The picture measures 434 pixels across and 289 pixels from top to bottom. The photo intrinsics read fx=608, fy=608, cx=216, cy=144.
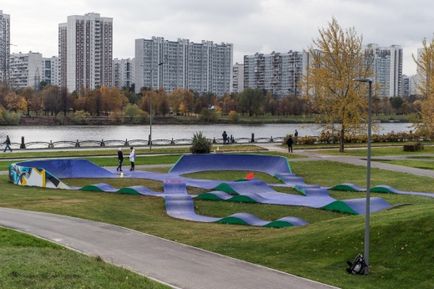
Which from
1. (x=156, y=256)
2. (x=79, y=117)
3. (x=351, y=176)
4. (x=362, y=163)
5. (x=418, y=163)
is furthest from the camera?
(x=79, y=117)

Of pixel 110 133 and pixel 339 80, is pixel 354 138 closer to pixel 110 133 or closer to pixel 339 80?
pixel 339 80

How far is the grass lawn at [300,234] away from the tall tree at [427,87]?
1366 inches

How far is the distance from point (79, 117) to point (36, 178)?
98.7 metres

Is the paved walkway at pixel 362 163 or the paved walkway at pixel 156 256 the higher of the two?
the paved walkway at pixel 362 163

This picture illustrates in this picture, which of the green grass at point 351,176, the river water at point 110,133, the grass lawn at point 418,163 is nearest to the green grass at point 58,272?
the green grass at point 351,176

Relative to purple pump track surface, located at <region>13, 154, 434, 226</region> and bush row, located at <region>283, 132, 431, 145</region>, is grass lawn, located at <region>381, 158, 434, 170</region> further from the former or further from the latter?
bush row, located at <region>283, 132, 431, 145</region>

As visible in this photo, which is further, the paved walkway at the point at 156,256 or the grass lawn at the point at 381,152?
the grass lawn at the point at 381,152

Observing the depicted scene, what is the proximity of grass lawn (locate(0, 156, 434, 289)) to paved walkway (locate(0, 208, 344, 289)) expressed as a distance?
84cm

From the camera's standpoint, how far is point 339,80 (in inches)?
2201

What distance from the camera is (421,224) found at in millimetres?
A: 17781

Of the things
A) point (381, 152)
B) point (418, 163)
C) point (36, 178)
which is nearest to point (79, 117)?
point (381, 152)

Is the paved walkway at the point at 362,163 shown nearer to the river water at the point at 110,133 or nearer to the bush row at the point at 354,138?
the bush row at the point at 354,138

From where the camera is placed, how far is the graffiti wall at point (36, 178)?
32.9m

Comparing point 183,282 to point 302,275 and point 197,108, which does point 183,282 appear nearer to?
point 302,275
